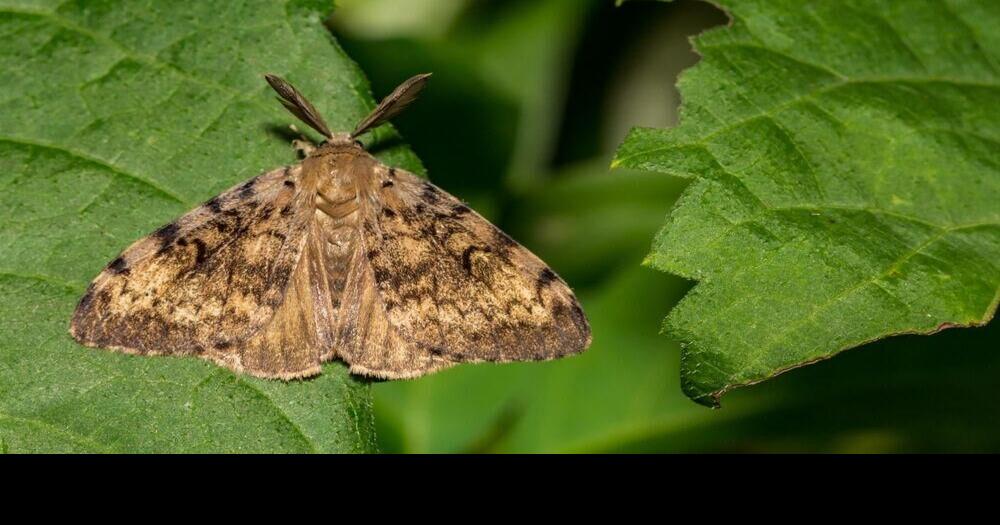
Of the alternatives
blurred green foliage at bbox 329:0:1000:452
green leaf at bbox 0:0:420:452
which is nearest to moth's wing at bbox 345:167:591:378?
green leaf at bbox 0:0:420:452

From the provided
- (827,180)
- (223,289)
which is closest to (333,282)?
(223,289)

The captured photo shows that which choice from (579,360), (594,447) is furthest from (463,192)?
(594,447)

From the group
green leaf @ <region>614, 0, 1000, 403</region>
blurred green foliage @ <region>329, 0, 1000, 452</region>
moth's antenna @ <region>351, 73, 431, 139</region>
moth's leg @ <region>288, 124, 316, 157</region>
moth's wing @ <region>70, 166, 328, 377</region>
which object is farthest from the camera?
blurred green foliage @ <region>329, 0, 1000, 452</region>

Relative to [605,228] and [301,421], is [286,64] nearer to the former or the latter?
[301,421]

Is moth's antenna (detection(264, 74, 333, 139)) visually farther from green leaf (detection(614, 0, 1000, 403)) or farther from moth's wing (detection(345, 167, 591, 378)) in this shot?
green leaf (detection(614, 0, 1000, 403))

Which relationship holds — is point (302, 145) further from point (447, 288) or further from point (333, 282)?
point (447, 288)
